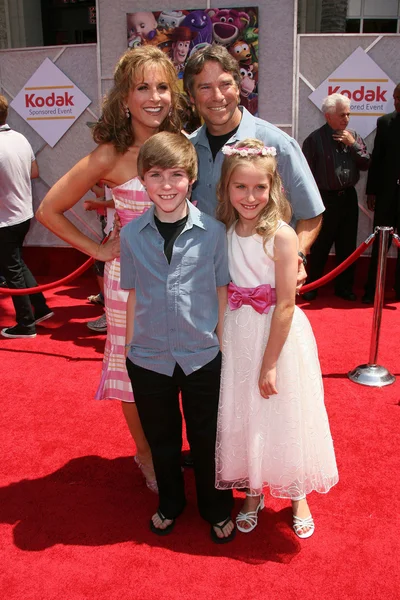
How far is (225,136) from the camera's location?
249cm

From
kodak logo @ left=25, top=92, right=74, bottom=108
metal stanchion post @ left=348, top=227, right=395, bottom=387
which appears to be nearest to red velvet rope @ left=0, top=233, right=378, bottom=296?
metal stanchion post @ left=348, top=227, right=395, bottom=387

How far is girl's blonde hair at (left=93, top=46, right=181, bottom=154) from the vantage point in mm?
2385

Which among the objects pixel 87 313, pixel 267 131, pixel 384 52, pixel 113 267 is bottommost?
pixel 87 313

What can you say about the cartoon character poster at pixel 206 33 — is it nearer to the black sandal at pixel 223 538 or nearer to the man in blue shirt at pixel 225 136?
the man in blue shirt at pixel 225 136

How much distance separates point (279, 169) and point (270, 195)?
0.33 m

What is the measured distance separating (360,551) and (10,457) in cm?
183

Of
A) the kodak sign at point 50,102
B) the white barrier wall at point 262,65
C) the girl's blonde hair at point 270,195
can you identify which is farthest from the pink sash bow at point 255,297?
the kodak sign at point 50,102

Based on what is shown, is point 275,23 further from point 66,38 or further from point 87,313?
point 66,38

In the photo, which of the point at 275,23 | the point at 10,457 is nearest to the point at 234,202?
the point at 10,457

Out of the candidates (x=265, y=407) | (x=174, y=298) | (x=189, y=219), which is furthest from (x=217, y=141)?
(x=265, y=407)

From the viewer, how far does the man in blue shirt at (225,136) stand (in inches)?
92.4

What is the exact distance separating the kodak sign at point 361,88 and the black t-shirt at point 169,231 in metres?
4.47

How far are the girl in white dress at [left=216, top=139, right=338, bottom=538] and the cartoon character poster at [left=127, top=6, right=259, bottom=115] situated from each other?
4.28 meters

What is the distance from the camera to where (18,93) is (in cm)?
678
